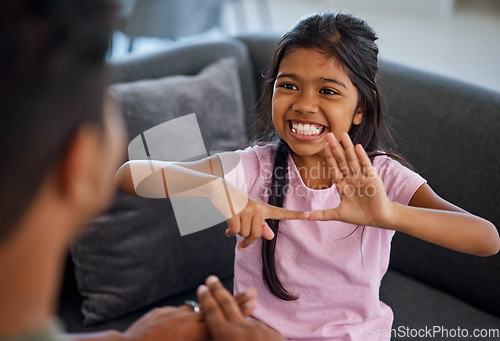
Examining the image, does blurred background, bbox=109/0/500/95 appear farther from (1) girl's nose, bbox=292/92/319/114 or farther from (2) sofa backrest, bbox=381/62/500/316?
(1) girl's nose, bbox=292/92/319/114

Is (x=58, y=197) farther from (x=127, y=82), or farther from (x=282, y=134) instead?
(x=127, y=82)

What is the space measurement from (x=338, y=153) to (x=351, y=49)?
0.29 m

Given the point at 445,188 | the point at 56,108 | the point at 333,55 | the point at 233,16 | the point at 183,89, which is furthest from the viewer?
the point at 233,16

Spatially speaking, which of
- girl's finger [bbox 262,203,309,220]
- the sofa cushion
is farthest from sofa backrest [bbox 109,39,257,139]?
girl's finger [bbox 262,203,309,220]

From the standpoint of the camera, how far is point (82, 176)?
0.58 meters

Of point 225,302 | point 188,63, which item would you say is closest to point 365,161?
point 225,302

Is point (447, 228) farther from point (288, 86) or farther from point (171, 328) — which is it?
point (171, 328)

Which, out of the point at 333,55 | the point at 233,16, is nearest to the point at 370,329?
the point at 333,55

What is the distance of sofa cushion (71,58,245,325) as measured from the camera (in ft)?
5.27

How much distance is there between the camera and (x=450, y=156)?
162 cm

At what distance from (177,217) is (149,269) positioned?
0.15 m

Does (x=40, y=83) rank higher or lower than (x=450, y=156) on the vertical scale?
higher

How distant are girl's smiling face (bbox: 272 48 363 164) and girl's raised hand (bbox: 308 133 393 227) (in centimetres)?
16

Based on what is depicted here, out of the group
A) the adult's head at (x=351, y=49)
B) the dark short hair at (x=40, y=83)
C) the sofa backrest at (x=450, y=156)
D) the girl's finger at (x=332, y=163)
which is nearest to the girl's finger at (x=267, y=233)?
the girl's finger at (x=332, y=163)
